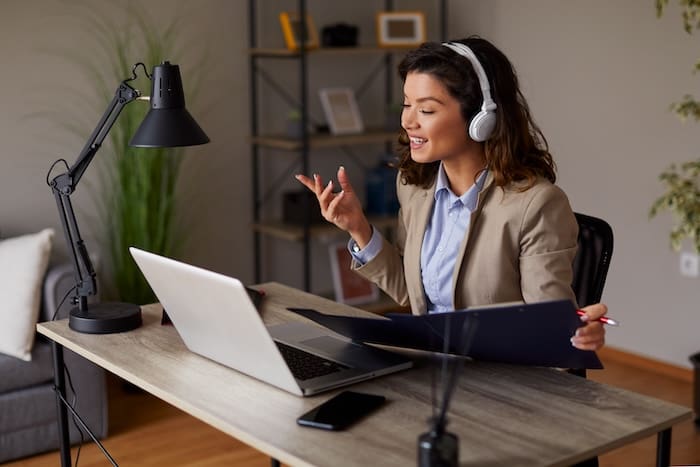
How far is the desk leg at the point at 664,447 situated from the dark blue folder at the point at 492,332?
18 cm

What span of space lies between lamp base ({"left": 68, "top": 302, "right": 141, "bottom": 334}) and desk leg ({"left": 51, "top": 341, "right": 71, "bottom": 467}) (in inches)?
3.2

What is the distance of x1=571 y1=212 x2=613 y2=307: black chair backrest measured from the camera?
235cm

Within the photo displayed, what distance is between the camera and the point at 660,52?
418cm

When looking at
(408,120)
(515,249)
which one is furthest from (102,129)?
(515,249)

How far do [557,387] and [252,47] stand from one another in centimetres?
310

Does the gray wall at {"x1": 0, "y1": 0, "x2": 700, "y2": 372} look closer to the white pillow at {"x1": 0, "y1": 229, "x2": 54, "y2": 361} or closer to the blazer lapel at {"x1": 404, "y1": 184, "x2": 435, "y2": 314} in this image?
the white pillow at {"x1": 0, "y1": 229, "x2": 54, "y2": 361}

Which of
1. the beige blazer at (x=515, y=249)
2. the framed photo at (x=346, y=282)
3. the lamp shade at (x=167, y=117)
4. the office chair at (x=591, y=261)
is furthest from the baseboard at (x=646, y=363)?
the lamp shade at (x=167, y=117)

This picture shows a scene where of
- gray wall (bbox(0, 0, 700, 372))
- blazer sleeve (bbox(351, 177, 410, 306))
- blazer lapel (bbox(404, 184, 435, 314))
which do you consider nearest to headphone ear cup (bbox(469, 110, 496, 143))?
blazer lapel (bbox(404, 184, 435, 314))

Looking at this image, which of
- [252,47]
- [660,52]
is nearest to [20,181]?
[252,47]

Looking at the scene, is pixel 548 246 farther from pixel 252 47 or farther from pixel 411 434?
pixel 252 47

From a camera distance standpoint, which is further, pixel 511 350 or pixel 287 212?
pixel 287 212

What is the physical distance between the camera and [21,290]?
3.48 meters

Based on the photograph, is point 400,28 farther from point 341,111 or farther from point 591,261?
point 591,261

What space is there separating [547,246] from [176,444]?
1.92 meters
